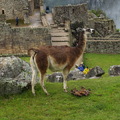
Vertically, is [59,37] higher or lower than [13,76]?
lower

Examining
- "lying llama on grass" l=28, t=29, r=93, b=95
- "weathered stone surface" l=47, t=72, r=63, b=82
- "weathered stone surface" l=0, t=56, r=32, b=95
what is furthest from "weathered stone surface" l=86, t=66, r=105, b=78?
"weathered stone surface" l=0, t=56, r=32, b=95

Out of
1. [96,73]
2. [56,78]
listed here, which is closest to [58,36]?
[96,73]

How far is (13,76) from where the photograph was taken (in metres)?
11.6

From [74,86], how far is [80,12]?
25596 millimetres

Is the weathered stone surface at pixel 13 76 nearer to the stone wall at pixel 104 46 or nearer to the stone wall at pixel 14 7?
the stone wall at pixel 104 46

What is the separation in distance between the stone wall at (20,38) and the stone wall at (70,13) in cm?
792

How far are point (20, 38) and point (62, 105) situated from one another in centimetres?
A: 1857

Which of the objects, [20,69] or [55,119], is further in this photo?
[20,69]

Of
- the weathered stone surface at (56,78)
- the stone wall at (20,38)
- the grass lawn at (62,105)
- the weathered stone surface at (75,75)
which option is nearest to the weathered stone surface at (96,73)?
the weathered stone surface at (75,75)

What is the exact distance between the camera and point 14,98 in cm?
1079

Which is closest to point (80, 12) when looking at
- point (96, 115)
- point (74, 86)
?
point (74, 86)

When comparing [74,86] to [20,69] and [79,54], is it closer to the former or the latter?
[79,54]

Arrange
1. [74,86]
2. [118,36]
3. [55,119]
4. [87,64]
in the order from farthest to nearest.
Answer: [118,36]
[87,64]
[74,86]
[55,119]

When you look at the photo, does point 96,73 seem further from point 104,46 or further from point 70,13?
point 70,13
